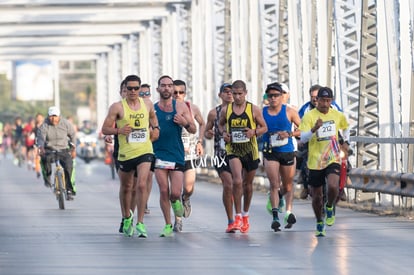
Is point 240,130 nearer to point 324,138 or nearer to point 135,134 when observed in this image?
point 324,138

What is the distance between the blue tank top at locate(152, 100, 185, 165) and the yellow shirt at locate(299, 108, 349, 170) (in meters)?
1.42

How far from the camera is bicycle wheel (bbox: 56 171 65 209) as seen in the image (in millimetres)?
23844

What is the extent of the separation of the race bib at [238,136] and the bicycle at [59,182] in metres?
6.66

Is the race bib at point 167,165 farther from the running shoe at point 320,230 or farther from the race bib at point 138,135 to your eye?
the running shoe at point 320,230

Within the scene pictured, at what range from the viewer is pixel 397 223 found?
1920 cm

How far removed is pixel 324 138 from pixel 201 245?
80.3 inches

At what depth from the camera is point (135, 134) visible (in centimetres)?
1709

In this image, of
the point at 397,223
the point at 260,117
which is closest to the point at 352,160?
the point at 397,223

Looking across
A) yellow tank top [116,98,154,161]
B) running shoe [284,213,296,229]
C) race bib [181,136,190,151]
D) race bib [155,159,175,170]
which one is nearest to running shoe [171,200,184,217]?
race bib [155,159,175,170]

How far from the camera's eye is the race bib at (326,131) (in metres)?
17.0

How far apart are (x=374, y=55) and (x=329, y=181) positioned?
9505mm

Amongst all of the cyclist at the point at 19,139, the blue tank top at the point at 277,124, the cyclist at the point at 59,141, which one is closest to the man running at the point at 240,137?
the blue tank top at the point at 277,124

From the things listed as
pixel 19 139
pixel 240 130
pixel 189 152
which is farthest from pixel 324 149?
pixel 19 139

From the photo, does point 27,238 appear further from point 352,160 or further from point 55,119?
point 352,160
